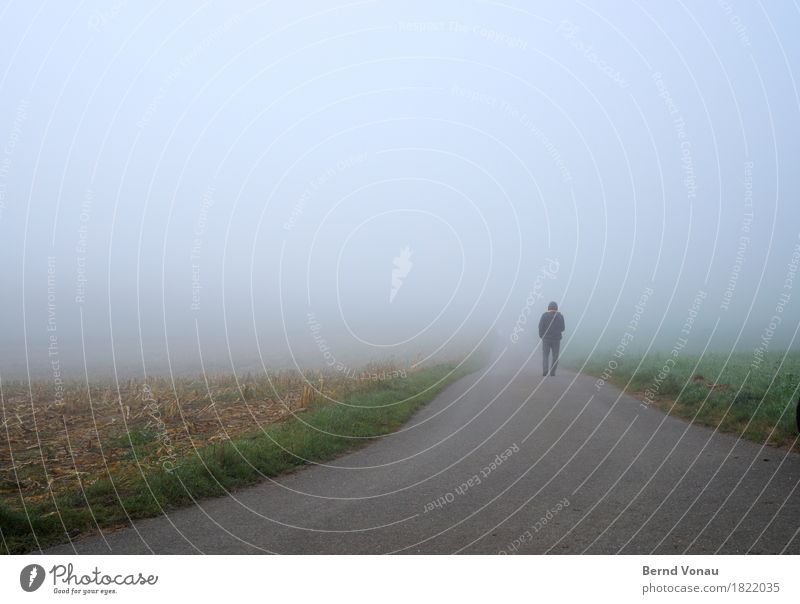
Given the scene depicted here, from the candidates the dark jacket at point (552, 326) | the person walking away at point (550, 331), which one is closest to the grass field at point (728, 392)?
the person walking away at point (550, 331)

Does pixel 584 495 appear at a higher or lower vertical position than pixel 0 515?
higher

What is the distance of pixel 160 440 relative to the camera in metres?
10.1

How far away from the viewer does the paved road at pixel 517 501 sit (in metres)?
5.35

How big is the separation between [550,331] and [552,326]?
0.20m

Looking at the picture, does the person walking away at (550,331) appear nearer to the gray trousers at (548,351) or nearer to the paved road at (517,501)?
the gray trousers at (548,351)

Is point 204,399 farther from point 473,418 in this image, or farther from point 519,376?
point 519,376

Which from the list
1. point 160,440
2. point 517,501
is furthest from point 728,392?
point 160,440

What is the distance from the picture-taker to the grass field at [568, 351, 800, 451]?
9.70 meters

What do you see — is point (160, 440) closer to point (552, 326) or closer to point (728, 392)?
point (728, 392)

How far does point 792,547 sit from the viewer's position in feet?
16.2

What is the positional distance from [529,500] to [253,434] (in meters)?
5.22

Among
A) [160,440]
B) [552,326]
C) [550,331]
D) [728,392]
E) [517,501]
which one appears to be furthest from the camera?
[550,331]

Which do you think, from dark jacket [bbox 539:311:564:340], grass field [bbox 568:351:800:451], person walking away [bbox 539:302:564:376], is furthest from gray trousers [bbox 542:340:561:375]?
grass field [bbox 568:351:800:451]
